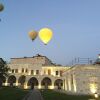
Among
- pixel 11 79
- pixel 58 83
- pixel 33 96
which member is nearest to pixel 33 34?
pixel 33 96

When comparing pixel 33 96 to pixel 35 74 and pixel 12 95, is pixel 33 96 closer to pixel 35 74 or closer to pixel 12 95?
pixel 12 95

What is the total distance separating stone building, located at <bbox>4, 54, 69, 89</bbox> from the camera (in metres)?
81.4

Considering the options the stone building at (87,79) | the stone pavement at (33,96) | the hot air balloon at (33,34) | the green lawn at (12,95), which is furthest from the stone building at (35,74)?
the hot air balloon at (33,34)

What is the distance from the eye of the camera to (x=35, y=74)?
86375 mm

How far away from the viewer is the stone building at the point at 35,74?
81375mm

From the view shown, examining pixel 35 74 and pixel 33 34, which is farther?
pixel 35 74

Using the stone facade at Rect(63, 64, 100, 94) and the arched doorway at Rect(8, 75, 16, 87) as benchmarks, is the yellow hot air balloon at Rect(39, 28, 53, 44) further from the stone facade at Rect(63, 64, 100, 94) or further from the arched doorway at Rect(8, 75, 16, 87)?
the arched doorway at Rect(8, 75, 16, 87)

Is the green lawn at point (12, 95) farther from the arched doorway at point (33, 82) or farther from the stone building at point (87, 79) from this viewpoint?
the arched doorway at point (33, 82)

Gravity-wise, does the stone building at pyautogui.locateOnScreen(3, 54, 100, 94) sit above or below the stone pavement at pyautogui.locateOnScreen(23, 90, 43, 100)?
above

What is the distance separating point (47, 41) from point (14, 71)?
70.2 metres

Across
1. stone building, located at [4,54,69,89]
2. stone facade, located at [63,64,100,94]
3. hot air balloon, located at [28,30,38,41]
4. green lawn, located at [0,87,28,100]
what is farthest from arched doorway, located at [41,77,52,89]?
hot air balloon, located at [28,30,38,41]

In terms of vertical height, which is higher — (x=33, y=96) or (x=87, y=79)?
(x=87, y=79)

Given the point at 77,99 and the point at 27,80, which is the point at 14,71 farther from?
the point at 77,99

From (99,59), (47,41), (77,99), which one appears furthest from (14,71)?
(47,41)
